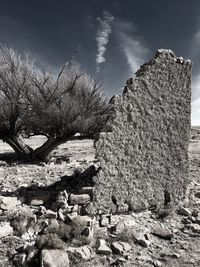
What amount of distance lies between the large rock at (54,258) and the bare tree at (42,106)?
6865mm

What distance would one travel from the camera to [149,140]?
480 centimetres

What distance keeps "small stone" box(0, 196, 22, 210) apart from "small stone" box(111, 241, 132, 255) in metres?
1.86

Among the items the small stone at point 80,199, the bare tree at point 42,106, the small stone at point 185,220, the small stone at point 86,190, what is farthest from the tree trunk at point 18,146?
the small stone at point 185,220

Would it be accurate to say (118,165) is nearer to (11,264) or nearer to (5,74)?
(11,264)

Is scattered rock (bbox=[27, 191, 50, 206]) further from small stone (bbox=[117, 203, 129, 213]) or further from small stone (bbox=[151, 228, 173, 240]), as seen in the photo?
small stone (bbox=[151, 228, 173, 240])

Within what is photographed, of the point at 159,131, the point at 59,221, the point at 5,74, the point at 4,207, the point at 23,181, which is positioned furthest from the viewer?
the point at 5,74

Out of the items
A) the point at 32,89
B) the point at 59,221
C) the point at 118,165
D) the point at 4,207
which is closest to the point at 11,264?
the point at 59,221

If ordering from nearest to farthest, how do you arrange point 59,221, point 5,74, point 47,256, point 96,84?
point 47,256, point 59,221, point 5,74, point 96,84

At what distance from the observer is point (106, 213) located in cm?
451

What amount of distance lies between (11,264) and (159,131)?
3.09 metres

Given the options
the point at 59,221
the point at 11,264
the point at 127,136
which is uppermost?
the point at 127,136

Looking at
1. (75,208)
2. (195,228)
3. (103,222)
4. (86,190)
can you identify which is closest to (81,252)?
(103,222)

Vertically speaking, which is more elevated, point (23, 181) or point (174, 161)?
point (174, 161)

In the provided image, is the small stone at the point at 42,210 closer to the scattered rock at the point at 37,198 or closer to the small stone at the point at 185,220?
the scattered rock at the point at 37,198
